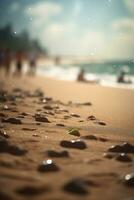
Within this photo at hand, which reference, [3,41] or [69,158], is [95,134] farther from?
[3,41]

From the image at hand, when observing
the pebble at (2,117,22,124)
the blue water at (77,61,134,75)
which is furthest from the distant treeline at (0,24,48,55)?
the pebble at (2,117,22,124)

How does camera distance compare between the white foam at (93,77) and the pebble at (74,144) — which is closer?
the pebble at (74,144)

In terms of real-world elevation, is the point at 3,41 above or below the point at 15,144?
above

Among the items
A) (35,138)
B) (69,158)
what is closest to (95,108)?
(35,138)

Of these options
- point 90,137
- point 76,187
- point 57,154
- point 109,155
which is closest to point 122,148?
point 109,155

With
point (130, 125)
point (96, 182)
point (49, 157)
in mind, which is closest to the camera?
point (96, 182)

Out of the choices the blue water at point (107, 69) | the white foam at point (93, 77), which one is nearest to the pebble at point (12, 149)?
the white foam at point (93, 77)

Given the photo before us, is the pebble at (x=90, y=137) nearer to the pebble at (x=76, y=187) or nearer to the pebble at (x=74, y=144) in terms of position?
the pebble at (x=74, y=144)
